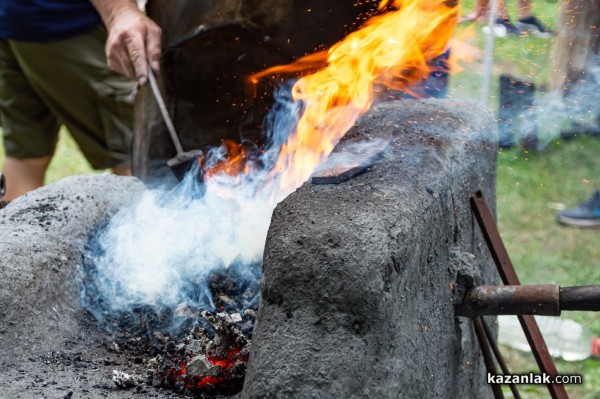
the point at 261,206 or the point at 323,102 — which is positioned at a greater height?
the point at 323,102

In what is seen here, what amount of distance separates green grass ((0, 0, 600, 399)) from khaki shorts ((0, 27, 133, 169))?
1.88 m

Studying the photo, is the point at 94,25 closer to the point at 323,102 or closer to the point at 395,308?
the point at 323,102

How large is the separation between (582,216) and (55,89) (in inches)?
142

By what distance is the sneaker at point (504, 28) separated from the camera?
551cm

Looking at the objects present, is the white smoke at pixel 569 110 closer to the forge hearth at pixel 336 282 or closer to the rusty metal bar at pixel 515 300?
the forge hearth at pixel 336 282

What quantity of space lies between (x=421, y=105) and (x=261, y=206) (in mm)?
651

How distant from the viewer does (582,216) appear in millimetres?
5473

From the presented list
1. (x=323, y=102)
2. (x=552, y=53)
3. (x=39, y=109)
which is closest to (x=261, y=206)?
(x=323, y=102)

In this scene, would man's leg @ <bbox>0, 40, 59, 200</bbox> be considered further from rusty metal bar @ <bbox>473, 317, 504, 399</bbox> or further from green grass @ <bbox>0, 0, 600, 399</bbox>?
rusty metal bar @ <bbox>473, 317, 504, 399</bbox>

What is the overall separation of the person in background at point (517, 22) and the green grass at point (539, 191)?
12 cm

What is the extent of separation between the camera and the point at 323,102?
8.86ft

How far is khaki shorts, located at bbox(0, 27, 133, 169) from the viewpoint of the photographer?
4082mm

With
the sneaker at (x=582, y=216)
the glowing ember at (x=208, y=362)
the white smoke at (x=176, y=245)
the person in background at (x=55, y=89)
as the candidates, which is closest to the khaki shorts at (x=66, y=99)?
the person in background at (x=55, y=89)

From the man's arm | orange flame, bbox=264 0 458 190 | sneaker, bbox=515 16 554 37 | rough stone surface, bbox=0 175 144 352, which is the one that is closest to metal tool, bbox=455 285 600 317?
orange flame, bbox=264 0 458 190
